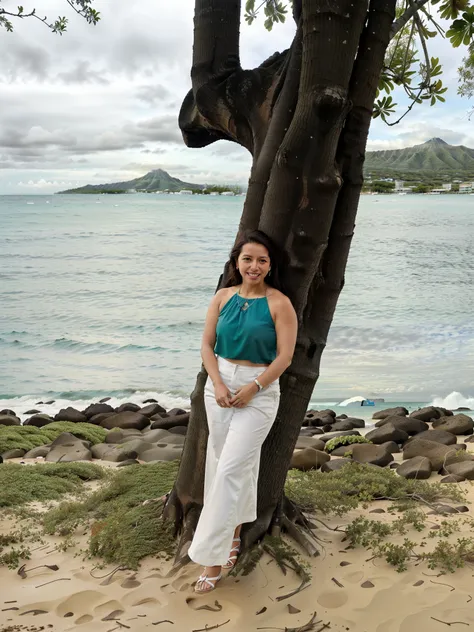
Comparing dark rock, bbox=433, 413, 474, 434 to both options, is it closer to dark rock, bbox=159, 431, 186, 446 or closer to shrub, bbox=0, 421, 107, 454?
dark rock, bbox=159, 431, 186, 446

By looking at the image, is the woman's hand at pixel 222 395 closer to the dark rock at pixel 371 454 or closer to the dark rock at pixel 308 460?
the dark rock at pixel 308 460

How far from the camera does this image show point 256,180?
4508 millimetres

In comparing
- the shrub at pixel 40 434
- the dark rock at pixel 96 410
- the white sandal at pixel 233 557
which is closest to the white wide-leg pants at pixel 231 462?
the white sandal at pixel 233 557

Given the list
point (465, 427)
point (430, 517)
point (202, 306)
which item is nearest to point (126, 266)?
point (202, 306)

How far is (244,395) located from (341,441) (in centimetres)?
432

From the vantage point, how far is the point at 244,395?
390 cm

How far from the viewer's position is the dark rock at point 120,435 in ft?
28.7

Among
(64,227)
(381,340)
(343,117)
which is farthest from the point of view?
(64,227)

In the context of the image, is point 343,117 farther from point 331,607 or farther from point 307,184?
point 331,607

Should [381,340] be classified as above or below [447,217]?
below

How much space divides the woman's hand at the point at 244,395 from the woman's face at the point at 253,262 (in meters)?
0.61

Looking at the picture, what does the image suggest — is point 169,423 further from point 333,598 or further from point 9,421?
point 333,598

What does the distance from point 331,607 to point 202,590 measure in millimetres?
725

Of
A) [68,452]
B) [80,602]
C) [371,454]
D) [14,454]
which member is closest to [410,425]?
[371,454]
